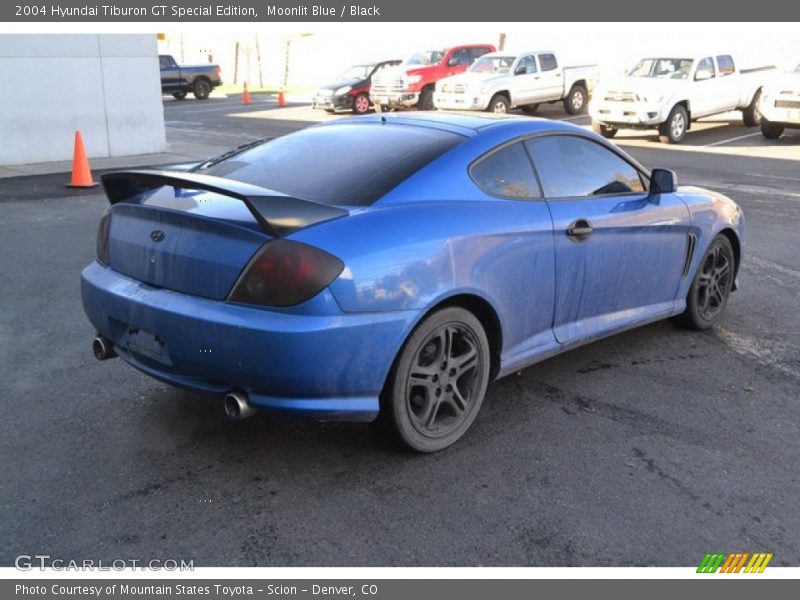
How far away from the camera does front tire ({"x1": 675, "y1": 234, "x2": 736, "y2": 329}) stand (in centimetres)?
576

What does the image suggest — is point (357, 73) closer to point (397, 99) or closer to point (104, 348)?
point (397, 99)

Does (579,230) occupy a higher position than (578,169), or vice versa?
(578,169)

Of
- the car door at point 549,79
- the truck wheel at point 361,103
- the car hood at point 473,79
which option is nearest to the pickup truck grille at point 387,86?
the truck wheel at point 361,103

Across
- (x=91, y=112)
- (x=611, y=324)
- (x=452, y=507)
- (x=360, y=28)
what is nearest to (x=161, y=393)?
(x=452, y=507)

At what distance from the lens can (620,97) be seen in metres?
18.0

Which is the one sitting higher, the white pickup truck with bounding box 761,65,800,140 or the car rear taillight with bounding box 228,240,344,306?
the car rear taillight with bounding box 228,240,344,306

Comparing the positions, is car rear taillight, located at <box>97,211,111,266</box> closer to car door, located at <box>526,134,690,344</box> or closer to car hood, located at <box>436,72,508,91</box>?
car door, located at <box>526,134,690,344</box>

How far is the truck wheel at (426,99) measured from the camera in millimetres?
24422

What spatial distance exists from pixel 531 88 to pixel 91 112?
39.5 feet

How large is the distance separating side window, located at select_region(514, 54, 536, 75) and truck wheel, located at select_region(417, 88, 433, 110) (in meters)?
3.12

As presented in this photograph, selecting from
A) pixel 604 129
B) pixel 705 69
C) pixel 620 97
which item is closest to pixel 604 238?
pixel 620 97

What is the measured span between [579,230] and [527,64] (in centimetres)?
1921

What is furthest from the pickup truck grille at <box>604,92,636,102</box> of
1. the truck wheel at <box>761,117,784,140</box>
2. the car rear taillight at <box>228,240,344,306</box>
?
the car rear taillight at <box>228,240,344,306</box>

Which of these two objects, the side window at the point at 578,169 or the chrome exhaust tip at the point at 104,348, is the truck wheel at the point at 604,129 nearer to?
the side window at the point at 578,169
